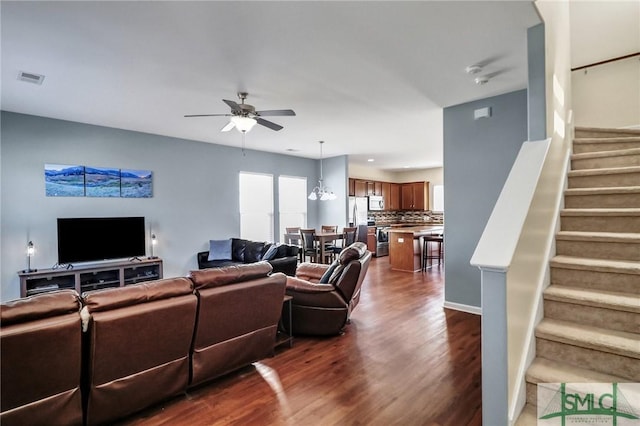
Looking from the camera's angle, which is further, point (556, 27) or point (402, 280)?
point (402, 280)

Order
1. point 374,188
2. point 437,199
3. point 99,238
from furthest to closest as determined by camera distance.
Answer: point 437,199, point 374,188, point 99,238

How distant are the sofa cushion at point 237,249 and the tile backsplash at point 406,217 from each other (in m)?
5.30

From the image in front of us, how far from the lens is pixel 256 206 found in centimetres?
740

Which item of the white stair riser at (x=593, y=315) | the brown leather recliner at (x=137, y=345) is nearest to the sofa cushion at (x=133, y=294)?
the brown leather recliner at (x=137, y=345)

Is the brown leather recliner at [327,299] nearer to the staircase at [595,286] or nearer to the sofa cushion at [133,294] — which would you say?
the sofa cushion at [133,294]

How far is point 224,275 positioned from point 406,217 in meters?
9.80

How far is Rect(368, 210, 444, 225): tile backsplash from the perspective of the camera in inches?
423

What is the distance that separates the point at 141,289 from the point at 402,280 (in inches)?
192

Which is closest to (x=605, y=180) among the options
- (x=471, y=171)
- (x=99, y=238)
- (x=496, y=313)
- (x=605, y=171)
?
(x=605, y=171)

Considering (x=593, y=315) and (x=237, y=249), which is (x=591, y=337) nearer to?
(x=593, y=315)

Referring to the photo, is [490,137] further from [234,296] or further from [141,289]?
[141,289]

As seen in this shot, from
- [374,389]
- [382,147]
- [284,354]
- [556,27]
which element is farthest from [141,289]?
[382,147]

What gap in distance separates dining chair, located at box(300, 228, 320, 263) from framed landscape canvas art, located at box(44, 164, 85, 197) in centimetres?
401

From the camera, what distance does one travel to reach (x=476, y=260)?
65.6 inches
